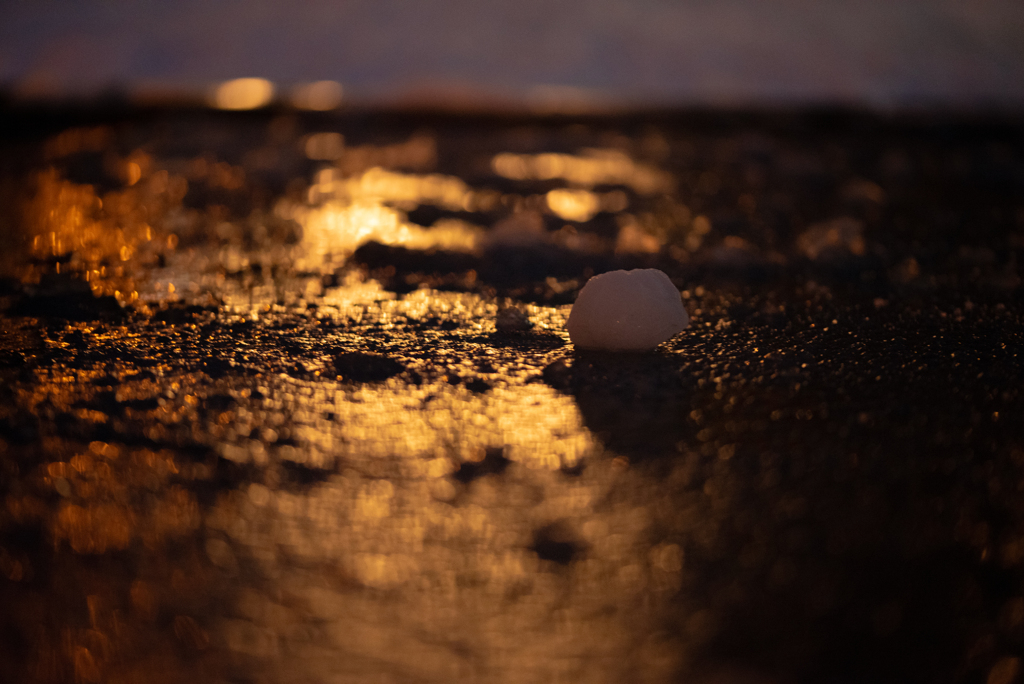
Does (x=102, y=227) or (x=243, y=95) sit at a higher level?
(x=243, y=95)

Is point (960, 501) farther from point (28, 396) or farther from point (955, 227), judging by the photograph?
point (955, 227)

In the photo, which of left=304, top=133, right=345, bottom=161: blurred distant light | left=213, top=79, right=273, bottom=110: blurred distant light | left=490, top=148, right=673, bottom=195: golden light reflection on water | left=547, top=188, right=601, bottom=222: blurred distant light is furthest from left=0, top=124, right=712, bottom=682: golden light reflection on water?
left=213, top=79, right=273, bottom=110: blurred distant light

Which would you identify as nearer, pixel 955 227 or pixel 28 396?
pixel 28 396

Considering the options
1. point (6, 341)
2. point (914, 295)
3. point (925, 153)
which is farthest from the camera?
point (925, 153)

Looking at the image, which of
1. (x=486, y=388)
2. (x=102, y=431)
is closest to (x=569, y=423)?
(x=486, y=388)

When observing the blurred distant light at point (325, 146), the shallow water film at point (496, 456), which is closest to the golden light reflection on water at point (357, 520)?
the shallow water film at point (496, 456)

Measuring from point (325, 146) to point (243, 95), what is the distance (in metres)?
0.96

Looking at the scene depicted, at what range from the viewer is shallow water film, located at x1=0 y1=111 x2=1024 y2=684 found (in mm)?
683

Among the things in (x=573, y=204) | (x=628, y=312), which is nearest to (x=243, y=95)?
(x=573, y=204)

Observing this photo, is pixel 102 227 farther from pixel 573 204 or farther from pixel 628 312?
pixel 628 312

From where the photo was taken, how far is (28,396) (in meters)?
1.06

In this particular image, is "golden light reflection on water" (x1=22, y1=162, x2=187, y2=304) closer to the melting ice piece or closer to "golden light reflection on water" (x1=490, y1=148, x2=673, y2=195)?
the melting ice piece

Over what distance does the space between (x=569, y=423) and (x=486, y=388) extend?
15 cm

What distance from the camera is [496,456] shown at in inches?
36.9
